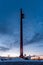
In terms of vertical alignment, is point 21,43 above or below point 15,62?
above

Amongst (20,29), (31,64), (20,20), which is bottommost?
(31,64)

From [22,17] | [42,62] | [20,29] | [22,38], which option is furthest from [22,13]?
[42,62]

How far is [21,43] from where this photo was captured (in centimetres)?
2034

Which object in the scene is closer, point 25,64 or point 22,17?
point 25,64

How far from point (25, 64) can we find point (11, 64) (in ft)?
1.17

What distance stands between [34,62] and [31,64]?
10 cm

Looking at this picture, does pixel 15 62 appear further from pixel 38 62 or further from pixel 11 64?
pixel 38 62

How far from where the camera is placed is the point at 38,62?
3773 millimetres

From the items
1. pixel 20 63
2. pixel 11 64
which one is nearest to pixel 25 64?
pixel 20 63

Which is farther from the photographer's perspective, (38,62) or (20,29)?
(20,29)

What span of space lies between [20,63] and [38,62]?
1.56 feet

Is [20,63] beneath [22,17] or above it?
beneath

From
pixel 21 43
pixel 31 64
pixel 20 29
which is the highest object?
pixel 20 29

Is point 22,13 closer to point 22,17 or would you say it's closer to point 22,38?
point 22,17
